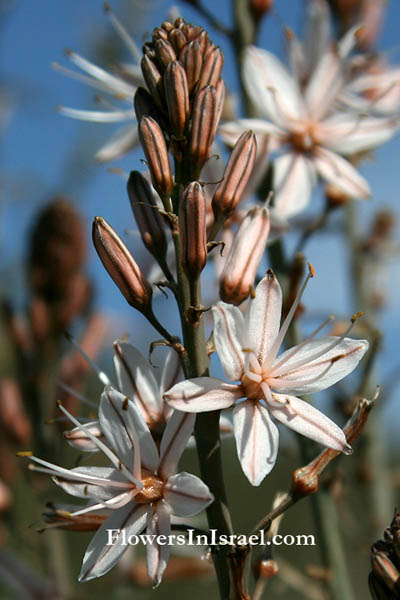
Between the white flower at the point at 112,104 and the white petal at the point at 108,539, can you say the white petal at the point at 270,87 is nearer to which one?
the white flower at the point at 112,104

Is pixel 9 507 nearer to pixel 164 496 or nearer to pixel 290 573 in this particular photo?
pixel 290 573

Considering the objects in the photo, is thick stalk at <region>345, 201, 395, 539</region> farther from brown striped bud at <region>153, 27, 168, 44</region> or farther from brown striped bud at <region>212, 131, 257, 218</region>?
brown striped bud at <region>153, 27, 168, 44</region>

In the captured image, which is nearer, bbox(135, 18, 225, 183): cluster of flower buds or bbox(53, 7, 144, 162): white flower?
bbox(135, 18, 225, 183): cluster of flower buds

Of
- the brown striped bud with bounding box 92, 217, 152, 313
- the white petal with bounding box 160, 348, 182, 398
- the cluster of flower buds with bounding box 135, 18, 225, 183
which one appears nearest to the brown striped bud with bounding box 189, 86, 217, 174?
the cluster of flower buds with bounding box 135, 18, 225, 183

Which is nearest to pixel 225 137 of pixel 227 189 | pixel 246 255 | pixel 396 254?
pixel 227 189

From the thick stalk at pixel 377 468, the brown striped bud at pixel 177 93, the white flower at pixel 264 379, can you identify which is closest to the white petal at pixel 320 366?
the white flower at pixel 264 379

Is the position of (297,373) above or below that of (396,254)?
below
